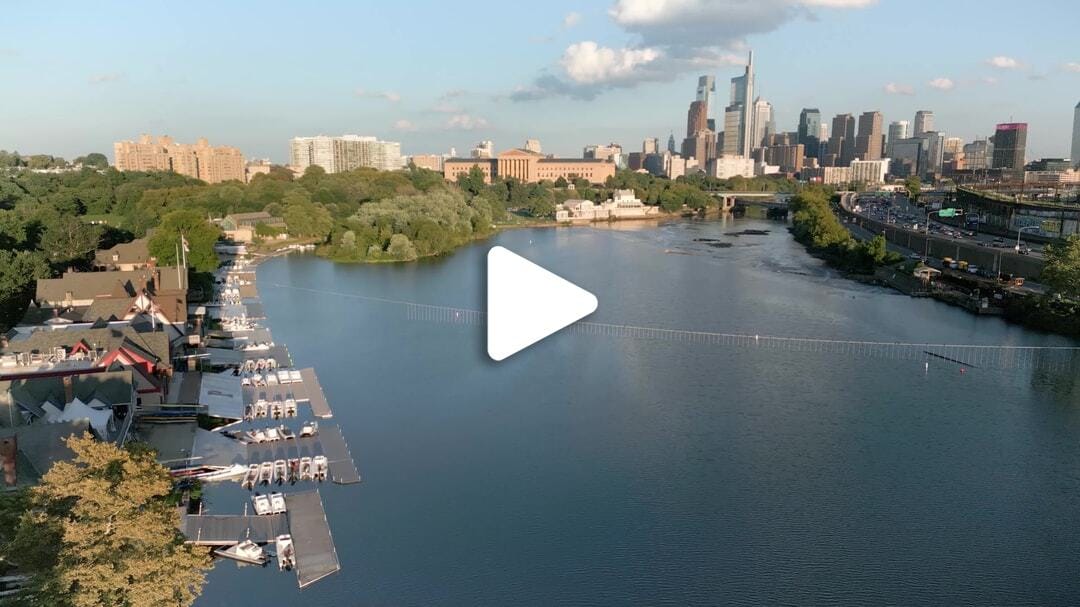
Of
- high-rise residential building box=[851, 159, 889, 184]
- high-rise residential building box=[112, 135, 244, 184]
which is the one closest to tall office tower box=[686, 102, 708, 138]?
high-rise residential building box=[851, 159, 889, 184]

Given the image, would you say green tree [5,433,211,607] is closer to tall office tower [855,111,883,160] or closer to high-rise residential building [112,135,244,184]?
high-rise residential building [112,135,244,184]

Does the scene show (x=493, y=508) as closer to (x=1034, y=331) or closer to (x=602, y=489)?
(x=602, y=489)

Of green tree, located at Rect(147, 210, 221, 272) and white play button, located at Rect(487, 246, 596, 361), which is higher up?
white play button, located at Rect(487, 246, 596, 361)

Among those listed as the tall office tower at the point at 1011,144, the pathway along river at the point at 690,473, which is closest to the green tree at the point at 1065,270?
the pathway along river at the point at 690,473

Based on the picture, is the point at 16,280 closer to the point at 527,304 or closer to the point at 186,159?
the point at 527,304

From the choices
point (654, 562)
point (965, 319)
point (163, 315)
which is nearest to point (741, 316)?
point (965, 319)

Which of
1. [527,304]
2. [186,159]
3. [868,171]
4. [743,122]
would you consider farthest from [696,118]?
[527,304]
